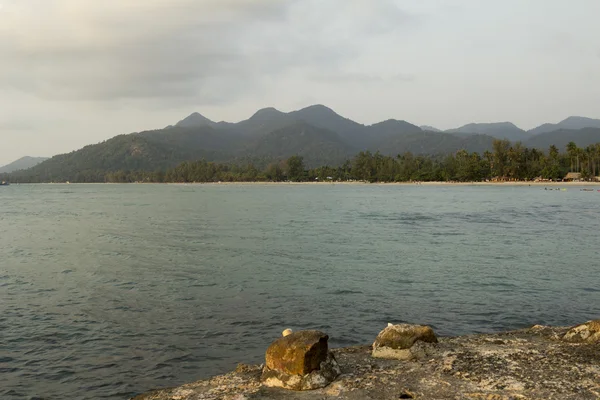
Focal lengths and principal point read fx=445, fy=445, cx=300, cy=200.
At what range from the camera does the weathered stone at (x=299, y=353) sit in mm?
11672

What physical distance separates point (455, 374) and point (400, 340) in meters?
2.13

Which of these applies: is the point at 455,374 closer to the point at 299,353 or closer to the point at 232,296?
the point at 299,353

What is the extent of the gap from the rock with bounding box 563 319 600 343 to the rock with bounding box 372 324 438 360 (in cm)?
481

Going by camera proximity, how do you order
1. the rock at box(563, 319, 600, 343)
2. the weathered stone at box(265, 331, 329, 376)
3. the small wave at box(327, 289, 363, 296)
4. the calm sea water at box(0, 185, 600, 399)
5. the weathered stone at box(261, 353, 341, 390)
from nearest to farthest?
the weathered stone at box(261, 353, 341, 390) < the weathered stone at box(265, 331, 329, 376) < the rock at box(563, 319, 600, 343) < the calm sea water at box(0, 185, 600, 399) < the small wave at box(327, 289, 363, 296)

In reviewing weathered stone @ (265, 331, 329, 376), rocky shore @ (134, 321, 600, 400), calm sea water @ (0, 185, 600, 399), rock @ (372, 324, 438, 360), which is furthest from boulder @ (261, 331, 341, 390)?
calm sea water @ (0, 185, 600, 399)

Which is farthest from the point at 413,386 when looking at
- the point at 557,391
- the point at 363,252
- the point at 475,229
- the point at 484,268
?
the point at 475,229

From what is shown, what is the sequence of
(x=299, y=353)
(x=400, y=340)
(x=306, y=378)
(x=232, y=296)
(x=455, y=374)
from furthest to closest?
(x=232, y=296) < (x=400, y=340) < (x=455, y=374) < (x=299, y=353) < (x=306, y=378)

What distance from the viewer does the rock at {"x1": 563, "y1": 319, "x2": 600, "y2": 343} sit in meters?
14.6

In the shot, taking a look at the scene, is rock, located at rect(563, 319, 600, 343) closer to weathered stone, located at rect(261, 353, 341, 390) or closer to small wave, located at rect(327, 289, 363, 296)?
weathered stone, located at rect(261, 353, 341, 390)

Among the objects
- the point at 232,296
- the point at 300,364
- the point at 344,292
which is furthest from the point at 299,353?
the point at 344,292

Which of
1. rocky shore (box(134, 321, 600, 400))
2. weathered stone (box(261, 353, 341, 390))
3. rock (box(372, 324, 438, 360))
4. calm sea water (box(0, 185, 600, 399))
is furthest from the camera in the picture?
calm sea water (box(0, 185, 600, 399))

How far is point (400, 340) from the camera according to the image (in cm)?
1380

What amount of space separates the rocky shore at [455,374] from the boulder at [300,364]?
193 millimetres

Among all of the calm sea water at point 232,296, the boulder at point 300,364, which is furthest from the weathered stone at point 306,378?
the calm sea water at point 232,296
